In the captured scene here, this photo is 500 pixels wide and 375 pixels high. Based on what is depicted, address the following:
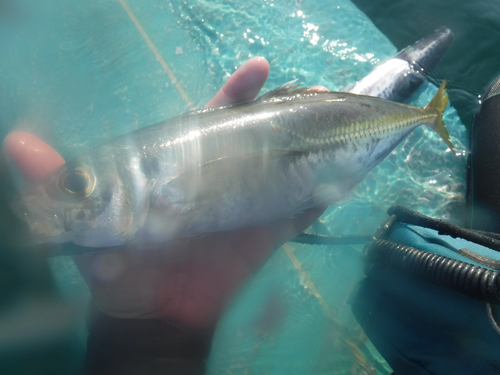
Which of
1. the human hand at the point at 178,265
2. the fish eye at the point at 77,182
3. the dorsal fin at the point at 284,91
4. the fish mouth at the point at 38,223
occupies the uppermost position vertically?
the dorsal fin at the point at 284,91

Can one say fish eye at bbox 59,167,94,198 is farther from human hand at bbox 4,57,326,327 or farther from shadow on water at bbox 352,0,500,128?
shadow on water at bbox 352,0,500,128

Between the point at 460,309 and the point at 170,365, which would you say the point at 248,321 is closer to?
the point at 170,365

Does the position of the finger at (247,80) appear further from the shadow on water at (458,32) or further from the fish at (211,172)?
the shadow on water at (458,32)

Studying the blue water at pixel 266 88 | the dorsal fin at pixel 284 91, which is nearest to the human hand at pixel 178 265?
the dorsal fin at pixel 284 91

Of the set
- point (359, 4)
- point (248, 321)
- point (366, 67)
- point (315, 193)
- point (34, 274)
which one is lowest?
point (248, 321)

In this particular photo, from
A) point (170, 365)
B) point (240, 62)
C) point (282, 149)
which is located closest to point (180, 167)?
point (282, 149)
